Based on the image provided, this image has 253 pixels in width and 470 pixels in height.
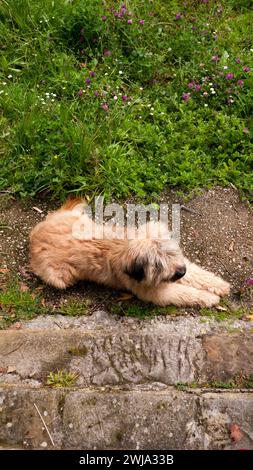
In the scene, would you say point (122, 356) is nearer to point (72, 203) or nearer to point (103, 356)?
point (103, 356)

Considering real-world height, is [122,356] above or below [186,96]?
below

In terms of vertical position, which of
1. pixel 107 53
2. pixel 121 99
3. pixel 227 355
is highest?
pixel 107 53

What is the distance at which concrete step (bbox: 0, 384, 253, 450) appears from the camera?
246 centimetres

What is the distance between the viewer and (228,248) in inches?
166

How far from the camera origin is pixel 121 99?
16.1ft

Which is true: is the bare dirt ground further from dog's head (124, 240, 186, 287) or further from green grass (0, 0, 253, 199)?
dog's head (124, 240, 186, 287)

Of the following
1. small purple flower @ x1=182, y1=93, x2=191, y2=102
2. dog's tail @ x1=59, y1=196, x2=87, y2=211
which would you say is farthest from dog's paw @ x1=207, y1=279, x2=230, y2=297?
small purple flower @ x1=182, y1=93, x2=191, y2=102

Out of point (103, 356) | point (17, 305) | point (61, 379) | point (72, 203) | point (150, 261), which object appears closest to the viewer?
point (61, 379)

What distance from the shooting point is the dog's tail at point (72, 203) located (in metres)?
4.13

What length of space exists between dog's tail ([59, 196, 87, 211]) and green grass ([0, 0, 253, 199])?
12cm

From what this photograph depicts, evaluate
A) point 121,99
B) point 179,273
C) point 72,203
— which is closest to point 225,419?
point 179,273

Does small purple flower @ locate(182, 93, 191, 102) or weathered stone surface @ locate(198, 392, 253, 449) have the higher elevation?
small purple flower @ locate(182, 93, 191, 102)

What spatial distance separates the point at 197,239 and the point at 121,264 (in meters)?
1.11
